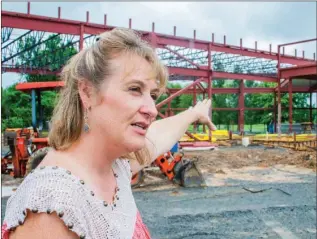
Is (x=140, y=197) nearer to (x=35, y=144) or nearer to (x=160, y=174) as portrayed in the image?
(x=160, y=174)

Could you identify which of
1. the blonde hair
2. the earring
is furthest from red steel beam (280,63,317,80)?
the earring

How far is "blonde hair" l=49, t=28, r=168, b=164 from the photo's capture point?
46.1 inches

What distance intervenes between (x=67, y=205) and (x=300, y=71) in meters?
20.0

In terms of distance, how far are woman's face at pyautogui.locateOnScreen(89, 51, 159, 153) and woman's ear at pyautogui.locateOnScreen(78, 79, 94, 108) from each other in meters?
0.03

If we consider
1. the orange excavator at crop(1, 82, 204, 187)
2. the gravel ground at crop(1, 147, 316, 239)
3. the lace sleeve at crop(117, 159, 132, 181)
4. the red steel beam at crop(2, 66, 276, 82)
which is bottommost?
the gravel ground at crop(1, 147, 316, 239)

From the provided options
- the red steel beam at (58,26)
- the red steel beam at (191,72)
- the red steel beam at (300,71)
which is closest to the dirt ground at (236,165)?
the red steel beam at (191,72)

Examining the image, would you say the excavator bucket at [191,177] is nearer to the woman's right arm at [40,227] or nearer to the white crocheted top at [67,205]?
the white crocheted top at [67,205]

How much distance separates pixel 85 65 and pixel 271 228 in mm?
4668

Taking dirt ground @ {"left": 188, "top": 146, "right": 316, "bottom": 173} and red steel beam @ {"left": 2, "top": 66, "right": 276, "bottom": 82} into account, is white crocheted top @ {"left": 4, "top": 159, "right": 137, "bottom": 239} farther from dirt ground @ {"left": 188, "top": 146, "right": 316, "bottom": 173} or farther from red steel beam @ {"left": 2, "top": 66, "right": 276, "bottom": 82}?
red steel beam @ {"left": 2, "top": 66, "right": 276, "bottom": 82}

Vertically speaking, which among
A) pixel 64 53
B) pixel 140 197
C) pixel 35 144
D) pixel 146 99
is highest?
pixel 64 53

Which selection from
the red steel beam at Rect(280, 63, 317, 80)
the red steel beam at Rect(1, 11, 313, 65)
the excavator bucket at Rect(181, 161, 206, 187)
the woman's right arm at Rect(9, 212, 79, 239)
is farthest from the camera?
the red steel beam at Rect(280, 63, 317, 80)

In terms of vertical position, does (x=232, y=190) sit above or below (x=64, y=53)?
below

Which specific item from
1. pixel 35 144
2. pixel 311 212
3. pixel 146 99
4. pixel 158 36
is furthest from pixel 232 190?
pixel 158 36

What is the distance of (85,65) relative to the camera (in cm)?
120
